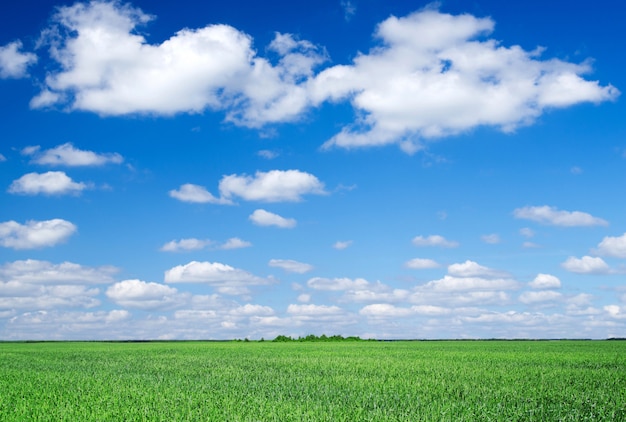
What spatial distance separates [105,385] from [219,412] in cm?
664

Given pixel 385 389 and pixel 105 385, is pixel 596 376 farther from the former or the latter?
pixel 105 385

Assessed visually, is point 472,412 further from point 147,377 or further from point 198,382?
point 147,377

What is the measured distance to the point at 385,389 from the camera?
15.1 metres

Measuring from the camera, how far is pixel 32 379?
19.3 metres

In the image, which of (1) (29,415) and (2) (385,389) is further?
(2) (385,389)

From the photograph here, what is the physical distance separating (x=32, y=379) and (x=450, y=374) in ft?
46.1

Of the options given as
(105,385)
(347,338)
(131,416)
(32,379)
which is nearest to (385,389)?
(131,416)

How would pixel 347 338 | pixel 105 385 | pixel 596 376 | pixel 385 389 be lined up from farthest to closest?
1. pixel 347 338
2. pixel 596 376
3. pixel 105 385
4. pixel 385 389

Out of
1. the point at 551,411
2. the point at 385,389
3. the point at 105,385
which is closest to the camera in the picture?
the point at 551,411

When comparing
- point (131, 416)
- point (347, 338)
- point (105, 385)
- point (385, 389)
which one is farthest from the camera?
point (347, 338)

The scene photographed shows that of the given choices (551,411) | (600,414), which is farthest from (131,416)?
(600,414)

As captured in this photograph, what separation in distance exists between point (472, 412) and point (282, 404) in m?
3.96

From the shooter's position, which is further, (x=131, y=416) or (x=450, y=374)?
(x=450, y=374)

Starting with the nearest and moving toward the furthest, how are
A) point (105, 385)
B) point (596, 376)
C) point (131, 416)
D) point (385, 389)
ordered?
point (131, 416) < point (385, 389) < point (105, 385) < point (596, 376)
